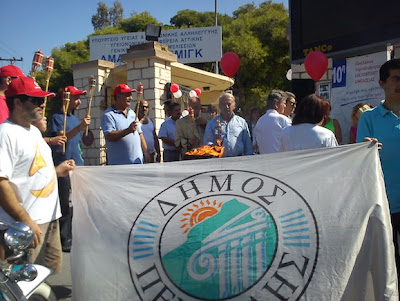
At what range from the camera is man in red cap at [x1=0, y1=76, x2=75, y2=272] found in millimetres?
2672

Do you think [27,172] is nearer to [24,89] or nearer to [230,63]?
[24,89]

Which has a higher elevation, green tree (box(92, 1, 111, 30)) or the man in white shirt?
green tree (box(92, 1, 111, 30))

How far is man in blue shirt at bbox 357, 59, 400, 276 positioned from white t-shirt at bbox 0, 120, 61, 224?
2.17 metres

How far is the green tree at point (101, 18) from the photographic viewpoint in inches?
3255

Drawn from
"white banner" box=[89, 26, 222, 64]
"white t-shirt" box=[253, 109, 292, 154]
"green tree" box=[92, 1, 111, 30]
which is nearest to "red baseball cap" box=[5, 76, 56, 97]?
"white t-shirt" box=[253, 109, 292, 154]

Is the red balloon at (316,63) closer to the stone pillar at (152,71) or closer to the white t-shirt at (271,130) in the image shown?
the white t-shirt at (271,130)

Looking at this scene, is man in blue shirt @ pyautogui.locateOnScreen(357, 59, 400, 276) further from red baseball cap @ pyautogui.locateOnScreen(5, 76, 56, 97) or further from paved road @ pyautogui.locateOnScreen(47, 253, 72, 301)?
paved road @ pyautogui.locateOnScreen(47, 253, 72, 301)

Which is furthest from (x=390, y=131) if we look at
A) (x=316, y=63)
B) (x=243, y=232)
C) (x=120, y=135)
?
(x=316, y=63)

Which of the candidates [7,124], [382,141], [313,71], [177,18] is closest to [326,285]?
[382,141]

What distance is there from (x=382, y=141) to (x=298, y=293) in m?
1.29

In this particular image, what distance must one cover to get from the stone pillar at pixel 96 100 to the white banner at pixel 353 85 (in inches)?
256

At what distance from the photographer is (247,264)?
2.62 m

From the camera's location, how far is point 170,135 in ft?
23.5

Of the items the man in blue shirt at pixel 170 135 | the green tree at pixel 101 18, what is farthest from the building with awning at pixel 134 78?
the green tree at pixel 101 18
